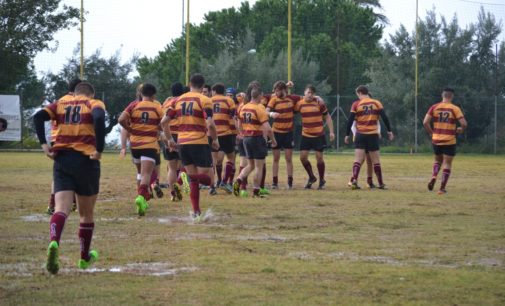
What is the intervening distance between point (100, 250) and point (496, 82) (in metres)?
38.0

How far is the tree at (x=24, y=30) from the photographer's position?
129 feet

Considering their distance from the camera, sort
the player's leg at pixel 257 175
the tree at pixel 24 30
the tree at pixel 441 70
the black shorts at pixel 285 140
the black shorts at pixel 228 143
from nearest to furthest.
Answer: the player's leg at pixel 257 175 → the black shorts at pixel 228 143 → the black shorts at pixel 285 140 → the tree at pixel 24 30 → the tree at pixel 441 70

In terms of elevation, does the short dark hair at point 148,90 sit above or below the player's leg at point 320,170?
above

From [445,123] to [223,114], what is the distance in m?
4.33

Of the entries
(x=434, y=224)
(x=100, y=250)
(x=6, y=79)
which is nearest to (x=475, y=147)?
Answer: (x=6, y=79)

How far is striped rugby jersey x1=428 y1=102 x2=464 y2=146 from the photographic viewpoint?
1856 centimetres

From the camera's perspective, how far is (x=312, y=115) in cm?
1995

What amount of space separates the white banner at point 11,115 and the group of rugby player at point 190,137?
2144cm

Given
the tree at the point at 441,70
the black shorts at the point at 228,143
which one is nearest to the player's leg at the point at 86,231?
the black shorts at the point at 228,143

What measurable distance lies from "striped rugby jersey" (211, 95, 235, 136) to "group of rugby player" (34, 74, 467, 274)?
0.02m

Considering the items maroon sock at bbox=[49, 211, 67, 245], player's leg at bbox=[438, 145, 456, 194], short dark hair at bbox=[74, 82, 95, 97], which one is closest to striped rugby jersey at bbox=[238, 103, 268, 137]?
player's leg at bbox=[438, 145, 456, 194]

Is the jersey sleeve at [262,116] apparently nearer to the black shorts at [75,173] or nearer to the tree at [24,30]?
the black shorts at [75,173]

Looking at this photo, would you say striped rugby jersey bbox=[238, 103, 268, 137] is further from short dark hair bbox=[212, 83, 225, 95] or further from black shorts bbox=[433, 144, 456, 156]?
black shorts bbox=[433, 144, 456, 156]

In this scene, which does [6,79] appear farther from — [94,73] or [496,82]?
[496,82]
